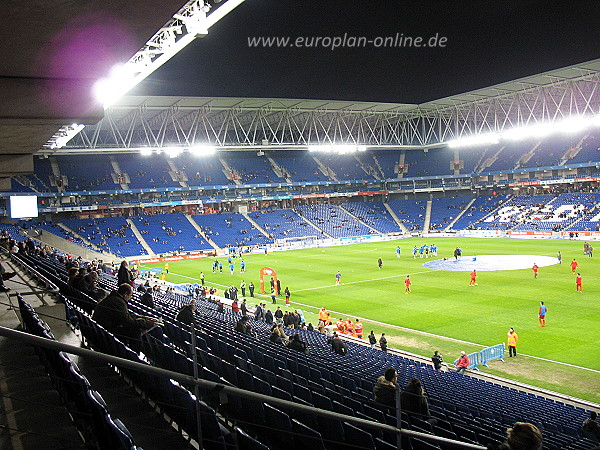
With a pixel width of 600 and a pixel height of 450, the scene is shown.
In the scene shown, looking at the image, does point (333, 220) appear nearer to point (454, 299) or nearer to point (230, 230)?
point (230, 230)

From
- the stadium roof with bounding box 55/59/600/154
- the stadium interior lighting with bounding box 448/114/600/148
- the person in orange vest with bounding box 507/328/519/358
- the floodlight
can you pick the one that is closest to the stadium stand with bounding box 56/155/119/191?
the stadium roof with bounding box 55/59/600/154

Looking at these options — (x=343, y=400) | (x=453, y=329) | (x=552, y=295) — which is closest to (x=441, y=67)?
(x=552, y=295)

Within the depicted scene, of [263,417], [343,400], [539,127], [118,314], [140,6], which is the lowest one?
[343,400]

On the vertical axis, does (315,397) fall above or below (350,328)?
above

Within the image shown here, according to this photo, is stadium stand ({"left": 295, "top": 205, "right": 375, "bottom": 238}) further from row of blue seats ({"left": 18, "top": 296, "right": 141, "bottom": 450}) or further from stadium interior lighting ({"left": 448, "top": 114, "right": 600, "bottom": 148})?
row of blue seats ({"left": 18, "top": 296, "right": 141, "bottom": 450})

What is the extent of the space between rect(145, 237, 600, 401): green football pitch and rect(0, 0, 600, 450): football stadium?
0.71 ft

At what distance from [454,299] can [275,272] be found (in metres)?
15.9

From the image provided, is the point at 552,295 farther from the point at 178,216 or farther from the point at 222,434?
the point at 178,216

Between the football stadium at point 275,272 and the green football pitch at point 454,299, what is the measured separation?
0.71 feet

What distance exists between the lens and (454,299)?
30344mm

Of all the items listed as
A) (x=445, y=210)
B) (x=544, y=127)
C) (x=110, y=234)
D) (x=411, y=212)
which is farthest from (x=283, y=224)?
(x=544, y=127)

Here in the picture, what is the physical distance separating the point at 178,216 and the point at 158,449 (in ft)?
241

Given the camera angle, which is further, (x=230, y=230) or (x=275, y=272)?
(x=230, y=230)

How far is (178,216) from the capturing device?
251 ft
